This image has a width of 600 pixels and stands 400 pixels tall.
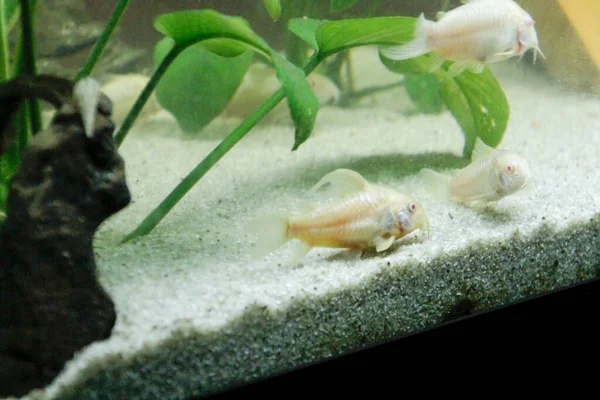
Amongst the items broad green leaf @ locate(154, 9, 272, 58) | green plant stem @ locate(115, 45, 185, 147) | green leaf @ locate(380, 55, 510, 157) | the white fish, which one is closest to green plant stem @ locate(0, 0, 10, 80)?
green plant stem @ locate(115, 45, 185, 147)

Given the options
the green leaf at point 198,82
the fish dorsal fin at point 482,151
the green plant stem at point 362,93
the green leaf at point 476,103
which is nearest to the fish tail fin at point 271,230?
the fish dorsal fin at point 482,151

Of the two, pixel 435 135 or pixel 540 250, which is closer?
pixel 540 250

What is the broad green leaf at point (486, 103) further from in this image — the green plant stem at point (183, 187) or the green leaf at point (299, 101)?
the green leaf at point (299, 101)

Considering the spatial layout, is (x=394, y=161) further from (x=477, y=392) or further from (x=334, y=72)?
(x=334, y=72)

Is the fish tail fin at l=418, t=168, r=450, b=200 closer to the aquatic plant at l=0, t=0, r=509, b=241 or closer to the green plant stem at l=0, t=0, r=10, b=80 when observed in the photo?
the aquatic plant at l=0, t=0, r=509, b=241

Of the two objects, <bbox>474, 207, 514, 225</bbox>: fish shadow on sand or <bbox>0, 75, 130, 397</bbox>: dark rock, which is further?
<bbox>474, 207, 514, 225</bbox>: fish shadow on sand

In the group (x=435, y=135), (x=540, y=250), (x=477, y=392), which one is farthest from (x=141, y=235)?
(x=435, y=135)
